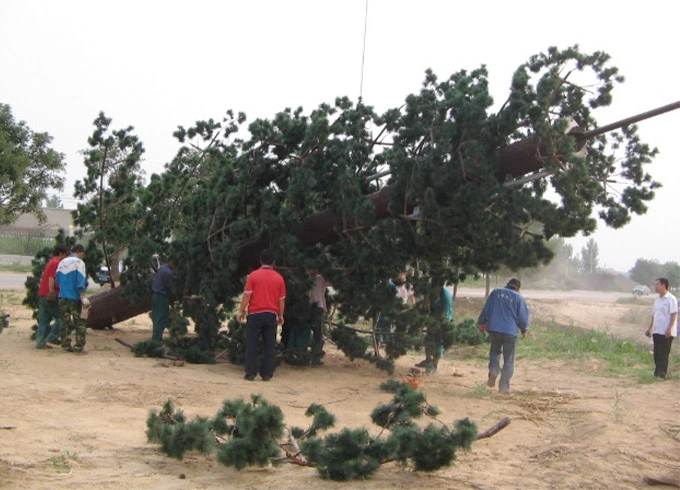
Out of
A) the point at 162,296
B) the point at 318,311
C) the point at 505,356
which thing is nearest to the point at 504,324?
the point at 505,356

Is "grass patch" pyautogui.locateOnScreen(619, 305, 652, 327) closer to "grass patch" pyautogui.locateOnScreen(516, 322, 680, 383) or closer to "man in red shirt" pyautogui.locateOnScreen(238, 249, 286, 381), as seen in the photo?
"grass patch" pyautogui.locateOnScreen(516, 322, 680, 383)

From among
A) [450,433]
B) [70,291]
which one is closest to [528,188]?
[450,433]

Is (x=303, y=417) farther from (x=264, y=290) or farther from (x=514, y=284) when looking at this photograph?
(x=514, y=284)

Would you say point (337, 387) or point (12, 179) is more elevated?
point (12, 179)

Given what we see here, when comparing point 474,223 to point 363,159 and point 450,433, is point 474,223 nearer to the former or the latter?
point 363,159

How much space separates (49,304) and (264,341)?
3506 mm

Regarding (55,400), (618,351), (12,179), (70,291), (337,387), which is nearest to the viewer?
(55,400)

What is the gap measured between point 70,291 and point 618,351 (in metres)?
10.2

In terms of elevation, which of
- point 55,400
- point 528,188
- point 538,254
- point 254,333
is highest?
point 528,188

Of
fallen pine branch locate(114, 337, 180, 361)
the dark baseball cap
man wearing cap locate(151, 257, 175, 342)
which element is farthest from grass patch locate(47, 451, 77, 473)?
the dark baseball cap

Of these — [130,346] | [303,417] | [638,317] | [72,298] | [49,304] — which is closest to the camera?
[303,417]

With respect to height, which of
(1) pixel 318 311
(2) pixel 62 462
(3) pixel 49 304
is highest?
(1) pixel 318 311

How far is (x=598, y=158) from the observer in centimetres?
959

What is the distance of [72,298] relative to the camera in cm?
1112
